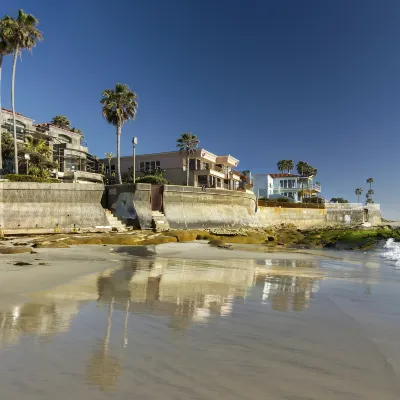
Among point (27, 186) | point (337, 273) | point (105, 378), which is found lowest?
point (337, 273)

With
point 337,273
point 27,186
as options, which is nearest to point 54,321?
point 337,273

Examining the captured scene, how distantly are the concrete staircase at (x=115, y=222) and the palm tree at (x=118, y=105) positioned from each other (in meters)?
11.2

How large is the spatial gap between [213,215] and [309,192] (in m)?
54.5

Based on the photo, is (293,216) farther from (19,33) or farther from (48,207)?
(19,33)

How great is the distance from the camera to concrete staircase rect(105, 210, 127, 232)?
2553cm

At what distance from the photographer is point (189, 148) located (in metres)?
48.2

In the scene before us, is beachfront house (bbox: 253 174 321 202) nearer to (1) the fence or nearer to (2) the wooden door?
(1) the fence

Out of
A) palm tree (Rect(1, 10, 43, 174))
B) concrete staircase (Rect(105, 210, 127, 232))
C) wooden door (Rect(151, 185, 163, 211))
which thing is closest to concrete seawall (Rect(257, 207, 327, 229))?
wooden door (Rect(151, 185, 163, 211))

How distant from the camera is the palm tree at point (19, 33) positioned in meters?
29.7

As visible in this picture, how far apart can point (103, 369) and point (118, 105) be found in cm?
3795

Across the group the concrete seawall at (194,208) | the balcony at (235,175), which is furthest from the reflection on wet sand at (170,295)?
the balcony at (235,175)

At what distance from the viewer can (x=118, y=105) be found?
3769cm

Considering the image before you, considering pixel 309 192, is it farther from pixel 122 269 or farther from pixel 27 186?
pixel 122 269

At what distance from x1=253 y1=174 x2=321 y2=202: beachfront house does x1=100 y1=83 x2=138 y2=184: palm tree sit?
45655 mm
